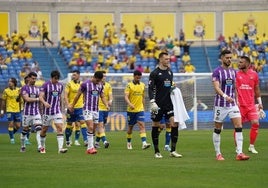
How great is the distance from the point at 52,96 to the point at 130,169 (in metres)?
6.68

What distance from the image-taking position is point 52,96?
954 inches

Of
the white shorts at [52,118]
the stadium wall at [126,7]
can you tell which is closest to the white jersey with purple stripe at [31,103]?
the white shorts at [52,118]

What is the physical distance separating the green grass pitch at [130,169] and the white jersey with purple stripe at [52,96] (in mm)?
1142

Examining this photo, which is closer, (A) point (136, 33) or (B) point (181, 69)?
(B) point (181, 69)

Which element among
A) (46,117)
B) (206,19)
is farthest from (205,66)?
(46,117)

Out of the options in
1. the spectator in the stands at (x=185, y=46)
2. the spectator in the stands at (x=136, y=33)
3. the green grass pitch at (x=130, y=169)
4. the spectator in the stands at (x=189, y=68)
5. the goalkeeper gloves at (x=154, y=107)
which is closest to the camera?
the green grass pitch at (x=130, y=169)

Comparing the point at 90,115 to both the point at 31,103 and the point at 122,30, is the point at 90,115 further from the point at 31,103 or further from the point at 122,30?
the point at 122,30

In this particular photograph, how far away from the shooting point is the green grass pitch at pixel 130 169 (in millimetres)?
15539

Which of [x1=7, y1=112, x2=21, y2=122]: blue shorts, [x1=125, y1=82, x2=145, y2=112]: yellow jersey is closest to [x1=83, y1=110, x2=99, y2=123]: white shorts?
[x1=125, y1=82, x2=145, y2=112]: yellow jersey

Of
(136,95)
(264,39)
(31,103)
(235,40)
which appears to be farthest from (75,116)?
(264,39)

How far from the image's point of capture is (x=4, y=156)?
2280cm

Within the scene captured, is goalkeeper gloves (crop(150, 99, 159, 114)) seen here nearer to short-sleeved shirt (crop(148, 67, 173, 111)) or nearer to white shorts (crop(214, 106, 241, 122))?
short-sleeved shirt (crop(148, 67, 173, 111))

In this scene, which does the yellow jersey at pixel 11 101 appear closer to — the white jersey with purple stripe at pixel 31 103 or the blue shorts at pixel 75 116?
the blue shorts at pixel 75 116

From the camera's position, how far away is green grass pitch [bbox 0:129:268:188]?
15539 mm
